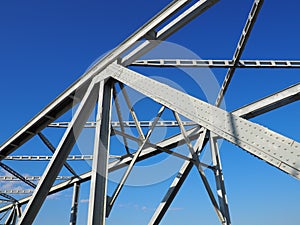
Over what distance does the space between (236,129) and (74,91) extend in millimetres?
6116

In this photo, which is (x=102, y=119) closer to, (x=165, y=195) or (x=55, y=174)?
(x=55, y=174)

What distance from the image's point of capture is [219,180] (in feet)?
32.1

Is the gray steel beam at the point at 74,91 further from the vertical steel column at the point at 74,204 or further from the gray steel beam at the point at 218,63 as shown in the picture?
the vertical steel column at the point at 74,204

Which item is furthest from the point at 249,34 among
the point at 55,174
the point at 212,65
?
the point at 55,174

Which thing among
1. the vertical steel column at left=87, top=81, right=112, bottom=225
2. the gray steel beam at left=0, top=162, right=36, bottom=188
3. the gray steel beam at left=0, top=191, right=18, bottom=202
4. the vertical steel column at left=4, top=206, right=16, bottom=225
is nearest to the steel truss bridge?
the vertical steel column at left=87, top=81, right=112, bottom=225

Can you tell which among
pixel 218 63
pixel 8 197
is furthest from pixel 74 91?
pixel 8 197

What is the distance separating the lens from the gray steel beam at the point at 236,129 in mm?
3609

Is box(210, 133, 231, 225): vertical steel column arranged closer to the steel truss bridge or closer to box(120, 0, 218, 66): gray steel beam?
the steel truss bridge

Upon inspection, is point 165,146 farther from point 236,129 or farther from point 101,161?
point 236,129

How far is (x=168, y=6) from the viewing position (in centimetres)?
635

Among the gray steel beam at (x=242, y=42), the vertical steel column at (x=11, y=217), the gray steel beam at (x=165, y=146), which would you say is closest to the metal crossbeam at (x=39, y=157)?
the gray steel beam at (x=165, y=146)

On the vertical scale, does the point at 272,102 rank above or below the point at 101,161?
above

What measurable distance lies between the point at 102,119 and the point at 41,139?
6065 millimetres

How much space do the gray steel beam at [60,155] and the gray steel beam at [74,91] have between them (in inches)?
30.5
